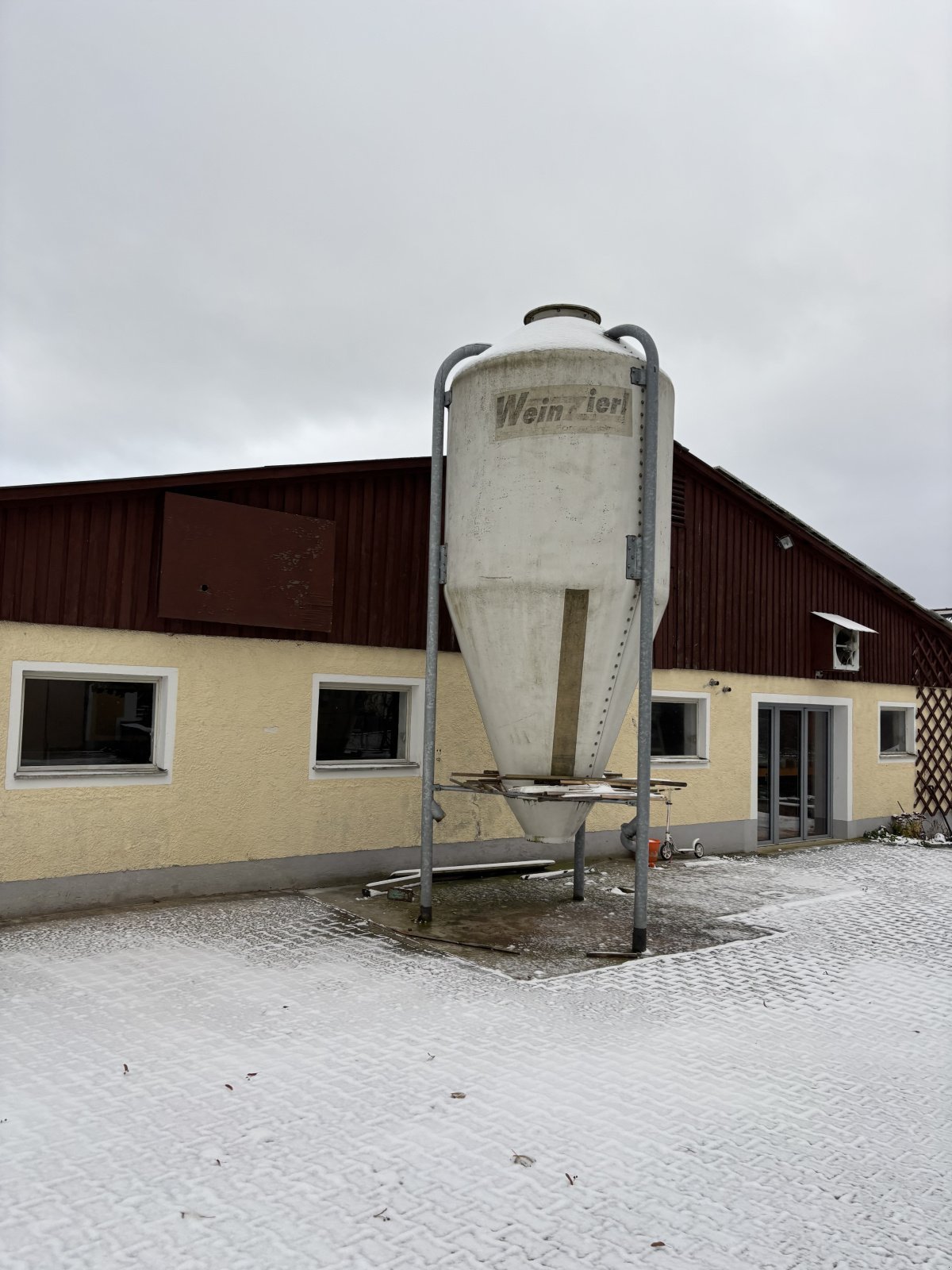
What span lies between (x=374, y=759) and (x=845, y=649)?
8010mm

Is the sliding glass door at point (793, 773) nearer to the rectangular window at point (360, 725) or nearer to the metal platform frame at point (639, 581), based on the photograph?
the rectangular window at point (360, 725)

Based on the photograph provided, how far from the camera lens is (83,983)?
555cm

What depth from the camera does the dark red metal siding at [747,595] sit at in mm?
11844

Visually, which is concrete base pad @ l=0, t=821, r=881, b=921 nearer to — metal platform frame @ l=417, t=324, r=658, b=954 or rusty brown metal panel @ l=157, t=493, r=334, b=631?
metal platform frame @ l=417, t=324, r=658, b=954

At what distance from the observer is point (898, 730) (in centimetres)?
1530

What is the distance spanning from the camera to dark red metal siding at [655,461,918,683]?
11844 mm

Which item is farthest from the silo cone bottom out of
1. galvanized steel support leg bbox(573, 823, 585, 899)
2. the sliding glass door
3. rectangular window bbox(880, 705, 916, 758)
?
rectangular window bbox(880, 705, 916, 758)

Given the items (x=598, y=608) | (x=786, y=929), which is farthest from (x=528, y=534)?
(x=786, y=929)

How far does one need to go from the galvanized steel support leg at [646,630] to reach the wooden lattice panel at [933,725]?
1038cm

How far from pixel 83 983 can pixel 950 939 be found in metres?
6.74

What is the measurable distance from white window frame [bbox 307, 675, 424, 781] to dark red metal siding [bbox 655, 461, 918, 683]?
3.44m

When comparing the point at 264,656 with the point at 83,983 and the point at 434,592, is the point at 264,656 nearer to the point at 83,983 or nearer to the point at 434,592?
the point at 434,592

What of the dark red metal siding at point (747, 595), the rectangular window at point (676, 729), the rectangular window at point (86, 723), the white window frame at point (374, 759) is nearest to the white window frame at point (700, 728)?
the rectangular window at point (676, 729)

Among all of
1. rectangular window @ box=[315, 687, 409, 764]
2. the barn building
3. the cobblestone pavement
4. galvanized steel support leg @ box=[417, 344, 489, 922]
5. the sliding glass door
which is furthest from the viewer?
the sliding glass door
